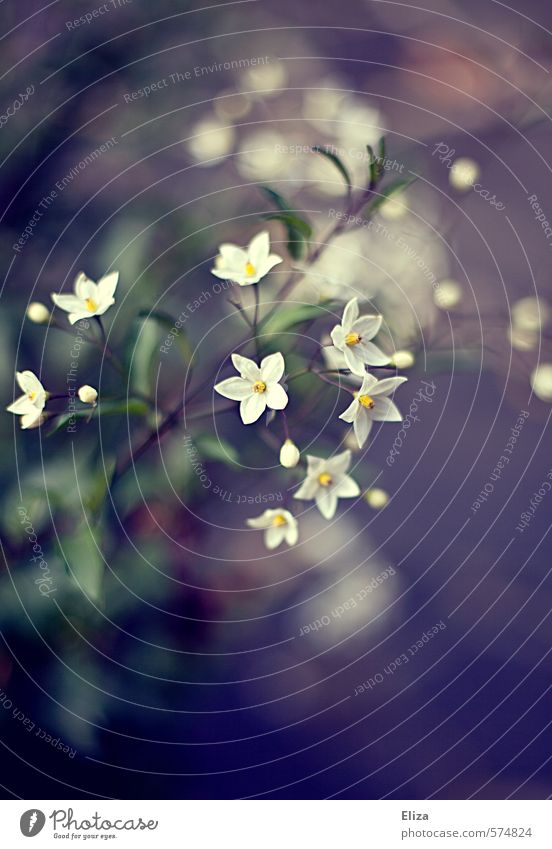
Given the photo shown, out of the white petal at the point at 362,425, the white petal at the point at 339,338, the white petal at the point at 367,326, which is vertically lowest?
the white petal at the point at 362,425

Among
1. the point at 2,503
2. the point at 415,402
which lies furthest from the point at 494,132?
the point at 2,503

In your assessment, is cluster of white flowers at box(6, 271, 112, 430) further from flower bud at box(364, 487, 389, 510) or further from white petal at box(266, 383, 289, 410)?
flower bud at box(364, 487, 389, 510)

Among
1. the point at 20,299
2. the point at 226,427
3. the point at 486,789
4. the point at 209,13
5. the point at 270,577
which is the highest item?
the point at 209,13

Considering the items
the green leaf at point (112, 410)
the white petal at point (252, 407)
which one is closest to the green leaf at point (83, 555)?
the green leaf at point (112, 410)

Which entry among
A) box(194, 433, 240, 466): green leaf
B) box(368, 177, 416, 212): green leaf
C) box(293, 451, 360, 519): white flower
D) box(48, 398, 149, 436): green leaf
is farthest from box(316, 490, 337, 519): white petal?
box(368, 177, 416, 212): green leaf

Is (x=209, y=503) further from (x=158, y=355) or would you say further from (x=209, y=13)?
(x=209, y=13)

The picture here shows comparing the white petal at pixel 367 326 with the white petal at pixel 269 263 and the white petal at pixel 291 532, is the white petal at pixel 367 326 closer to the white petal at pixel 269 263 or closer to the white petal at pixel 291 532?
the white petal at pixel 269 263

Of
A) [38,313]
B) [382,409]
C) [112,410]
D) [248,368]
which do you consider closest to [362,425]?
[382,409]
